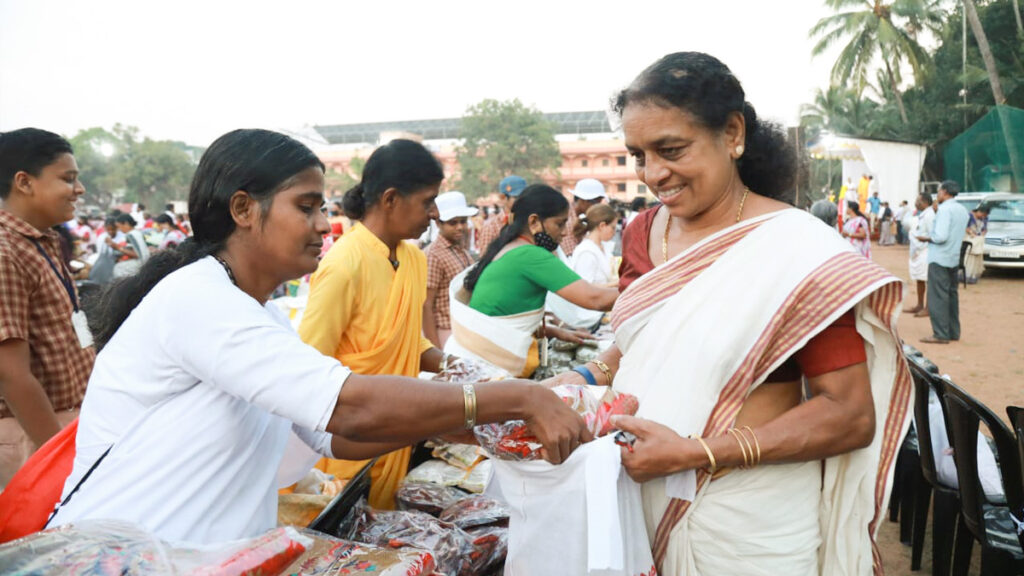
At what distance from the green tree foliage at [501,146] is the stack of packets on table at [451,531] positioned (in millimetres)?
51946

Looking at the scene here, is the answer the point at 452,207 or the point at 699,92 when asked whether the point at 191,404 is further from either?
the point at 452,207

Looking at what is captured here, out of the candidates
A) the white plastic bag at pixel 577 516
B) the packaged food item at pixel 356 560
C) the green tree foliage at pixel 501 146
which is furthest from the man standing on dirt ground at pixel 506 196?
the green tree foliage at pixel 501 146

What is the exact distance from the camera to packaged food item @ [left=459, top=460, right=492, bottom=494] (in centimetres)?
237

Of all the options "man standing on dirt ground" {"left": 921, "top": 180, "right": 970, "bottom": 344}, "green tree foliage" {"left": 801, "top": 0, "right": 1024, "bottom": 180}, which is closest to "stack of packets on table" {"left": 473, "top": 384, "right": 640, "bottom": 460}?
"man standing on dirt ground" {"left": 921, "top": 180, "right": 970, "bottom": 344}

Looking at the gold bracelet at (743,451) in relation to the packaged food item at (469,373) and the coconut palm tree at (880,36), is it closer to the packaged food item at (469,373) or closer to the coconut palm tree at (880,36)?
the packaged food item at (469,373)

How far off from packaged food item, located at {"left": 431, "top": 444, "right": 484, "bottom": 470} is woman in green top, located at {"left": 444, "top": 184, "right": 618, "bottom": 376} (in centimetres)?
130

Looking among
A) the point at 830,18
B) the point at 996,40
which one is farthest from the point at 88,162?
the point at 996,40

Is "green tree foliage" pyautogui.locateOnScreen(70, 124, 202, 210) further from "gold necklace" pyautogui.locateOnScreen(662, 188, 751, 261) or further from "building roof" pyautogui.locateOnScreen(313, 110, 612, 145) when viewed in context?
"gold necklace" pyautogui.locateOnScreen(662, 188, 751, 261)

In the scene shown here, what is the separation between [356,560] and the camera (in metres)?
1.31

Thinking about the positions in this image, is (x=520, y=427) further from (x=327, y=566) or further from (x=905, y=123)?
(x=905, y=123)

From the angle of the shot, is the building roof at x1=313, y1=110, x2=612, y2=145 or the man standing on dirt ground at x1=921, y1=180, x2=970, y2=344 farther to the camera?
the building roof at x1=313, y1=110, x2=612, y2=145

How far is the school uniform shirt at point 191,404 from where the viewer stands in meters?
1.26

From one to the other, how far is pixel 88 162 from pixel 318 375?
78.0 metres

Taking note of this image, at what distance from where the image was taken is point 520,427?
1.63 m
